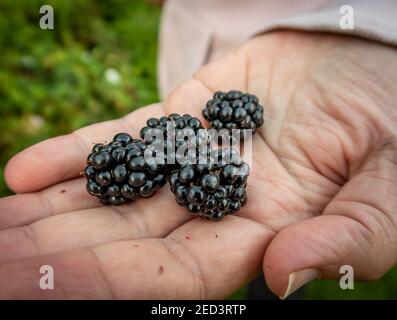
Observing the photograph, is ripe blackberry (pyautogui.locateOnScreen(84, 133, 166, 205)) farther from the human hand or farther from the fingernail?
the fingernail

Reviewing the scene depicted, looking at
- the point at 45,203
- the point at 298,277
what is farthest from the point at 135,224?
the point at 298,277

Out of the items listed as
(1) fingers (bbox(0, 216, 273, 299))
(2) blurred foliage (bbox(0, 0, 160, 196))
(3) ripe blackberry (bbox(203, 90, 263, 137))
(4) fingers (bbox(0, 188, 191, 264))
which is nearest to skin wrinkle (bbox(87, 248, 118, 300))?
(1) fingers (bbox(0, 216, 273, 299))

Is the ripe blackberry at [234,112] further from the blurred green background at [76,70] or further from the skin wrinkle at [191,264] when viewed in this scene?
the blurred green background at [76,70]

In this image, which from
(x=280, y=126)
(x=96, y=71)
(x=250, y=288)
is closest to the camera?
(x=280, y=126)

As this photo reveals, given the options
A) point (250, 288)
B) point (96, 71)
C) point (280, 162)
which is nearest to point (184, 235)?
point (280, 162)

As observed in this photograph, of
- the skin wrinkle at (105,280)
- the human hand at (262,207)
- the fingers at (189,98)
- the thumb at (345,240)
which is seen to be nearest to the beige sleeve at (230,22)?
the human hand at (262,207)

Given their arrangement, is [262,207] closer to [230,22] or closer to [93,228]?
[93,228]

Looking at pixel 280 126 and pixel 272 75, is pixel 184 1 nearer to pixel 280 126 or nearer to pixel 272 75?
pixel 272 75
